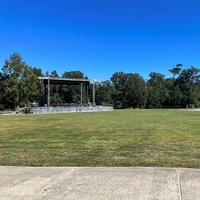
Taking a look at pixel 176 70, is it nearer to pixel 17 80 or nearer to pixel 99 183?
pixel 17 80

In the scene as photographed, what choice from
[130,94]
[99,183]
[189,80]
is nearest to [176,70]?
[189,80]

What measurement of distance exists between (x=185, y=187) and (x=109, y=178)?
49.2 inches

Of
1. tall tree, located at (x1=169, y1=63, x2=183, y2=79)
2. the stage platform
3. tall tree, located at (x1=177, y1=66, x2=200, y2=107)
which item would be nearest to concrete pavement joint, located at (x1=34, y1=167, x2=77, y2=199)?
the stage platform

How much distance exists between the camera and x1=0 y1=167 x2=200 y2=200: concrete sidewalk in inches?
144

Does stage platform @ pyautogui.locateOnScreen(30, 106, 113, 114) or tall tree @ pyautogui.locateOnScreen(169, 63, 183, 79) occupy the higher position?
tall tree @ pyautogui.locateOnScreen(169, 63, 183, 79)

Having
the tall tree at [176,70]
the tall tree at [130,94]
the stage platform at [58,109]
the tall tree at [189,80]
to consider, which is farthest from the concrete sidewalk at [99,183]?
the tall tree at [176,70]

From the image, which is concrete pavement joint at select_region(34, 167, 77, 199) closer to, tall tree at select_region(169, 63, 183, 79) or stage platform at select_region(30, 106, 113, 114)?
stage platform at select_region(30, 106, 113, 114)

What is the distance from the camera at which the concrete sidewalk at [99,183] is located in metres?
3.66

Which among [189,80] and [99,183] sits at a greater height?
[189,80]

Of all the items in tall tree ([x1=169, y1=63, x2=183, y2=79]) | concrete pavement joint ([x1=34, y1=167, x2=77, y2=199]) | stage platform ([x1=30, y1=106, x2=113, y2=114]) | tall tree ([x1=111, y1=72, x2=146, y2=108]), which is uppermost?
tall tree ([x1=169, y1=63, x2=183, y2=79])

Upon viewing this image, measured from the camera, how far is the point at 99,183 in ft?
13.7

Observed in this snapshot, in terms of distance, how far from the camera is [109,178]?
4426 mm

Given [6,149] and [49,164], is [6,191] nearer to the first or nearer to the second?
[49,164]

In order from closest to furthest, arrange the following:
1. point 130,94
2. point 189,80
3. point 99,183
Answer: point 99,183 < point 130,94 < point 189,80
